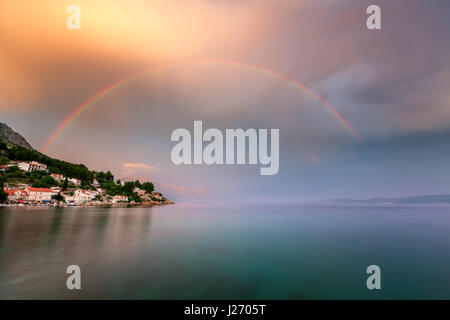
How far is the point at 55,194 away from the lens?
8900 centimetres

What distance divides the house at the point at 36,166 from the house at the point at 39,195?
4101 centimetres

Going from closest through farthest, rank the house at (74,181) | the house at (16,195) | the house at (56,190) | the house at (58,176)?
the house at (16,195), the house at (56,190), the house at (58,176), the house at (74,181)

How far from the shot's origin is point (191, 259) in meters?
16.8

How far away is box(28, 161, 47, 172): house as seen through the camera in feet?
368

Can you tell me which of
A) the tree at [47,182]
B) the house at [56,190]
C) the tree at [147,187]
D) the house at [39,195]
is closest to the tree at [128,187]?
the tree at [147,187]

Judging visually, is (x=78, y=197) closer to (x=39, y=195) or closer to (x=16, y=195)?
(x=39, y=195)

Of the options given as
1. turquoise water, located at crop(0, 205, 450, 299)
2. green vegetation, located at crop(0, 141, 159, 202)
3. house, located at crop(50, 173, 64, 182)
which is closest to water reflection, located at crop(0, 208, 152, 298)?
turquoise water, located at crop(0, 205, 450, 299)

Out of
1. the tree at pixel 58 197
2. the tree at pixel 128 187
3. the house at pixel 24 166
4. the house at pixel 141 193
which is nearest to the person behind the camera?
the tree at pixel 58 197

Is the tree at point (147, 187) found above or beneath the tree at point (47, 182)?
beneath

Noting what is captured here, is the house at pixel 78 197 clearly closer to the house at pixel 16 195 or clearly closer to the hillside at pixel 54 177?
the hillside at pixel 54 177

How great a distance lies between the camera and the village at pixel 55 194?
257 feet

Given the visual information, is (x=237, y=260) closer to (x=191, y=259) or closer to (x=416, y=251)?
(x=191, y=259)

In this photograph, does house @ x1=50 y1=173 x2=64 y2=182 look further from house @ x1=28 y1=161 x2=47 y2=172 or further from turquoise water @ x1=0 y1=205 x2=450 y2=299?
turquoise water @ x1=0 y1=205 x2=450 y2=299

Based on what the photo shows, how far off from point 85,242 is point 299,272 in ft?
73.3
